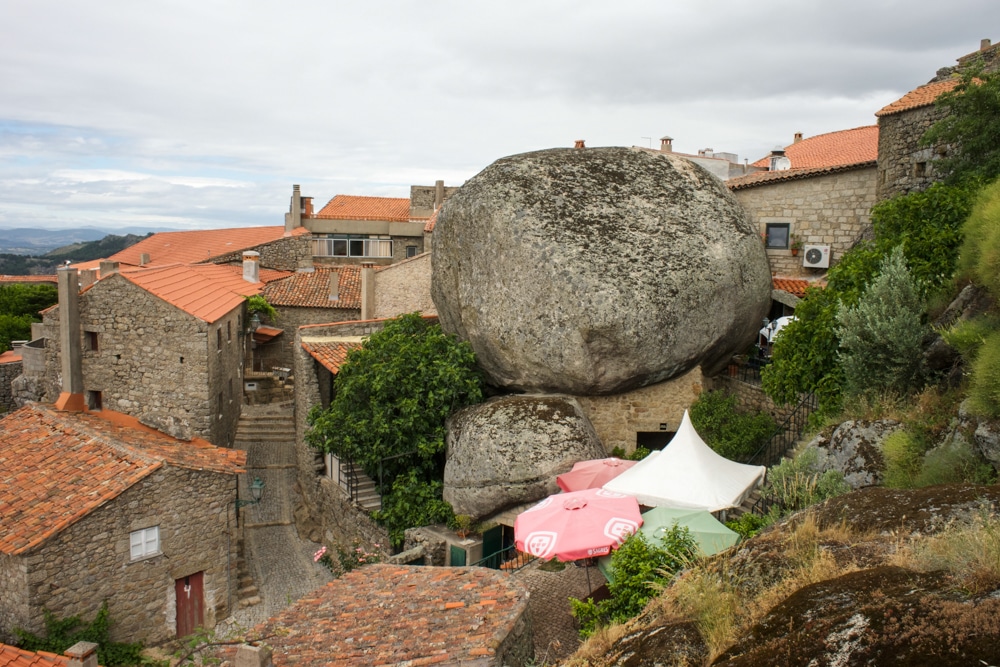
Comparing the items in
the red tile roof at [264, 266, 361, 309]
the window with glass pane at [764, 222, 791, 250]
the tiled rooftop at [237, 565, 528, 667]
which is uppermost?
the window with glass pane at [764, 222, 791, 250]

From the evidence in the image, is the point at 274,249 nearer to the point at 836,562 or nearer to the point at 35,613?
the point at 35,613

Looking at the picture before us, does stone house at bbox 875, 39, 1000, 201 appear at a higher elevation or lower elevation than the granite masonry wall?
higher

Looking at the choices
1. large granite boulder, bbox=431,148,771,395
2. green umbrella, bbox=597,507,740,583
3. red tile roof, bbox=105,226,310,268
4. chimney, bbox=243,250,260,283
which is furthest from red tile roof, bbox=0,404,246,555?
red tile roof, bbox=105,226,310,268

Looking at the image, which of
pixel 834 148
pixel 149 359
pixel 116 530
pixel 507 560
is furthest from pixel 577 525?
pixel 834 148

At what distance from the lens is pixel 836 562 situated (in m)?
5.46

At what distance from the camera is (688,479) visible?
39.5ft

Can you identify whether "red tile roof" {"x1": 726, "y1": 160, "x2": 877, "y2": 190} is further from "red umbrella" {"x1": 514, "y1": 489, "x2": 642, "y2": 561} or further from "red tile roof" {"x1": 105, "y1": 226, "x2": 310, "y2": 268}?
"red tile roof" {"x1": 105, "y1": 226, "x2": 310, "y2": 268}

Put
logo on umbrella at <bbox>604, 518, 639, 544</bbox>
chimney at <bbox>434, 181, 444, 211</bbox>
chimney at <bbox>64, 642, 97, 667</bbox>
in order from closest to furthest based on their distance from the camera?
chimney at <bbox>64, 642, 97, 667</bbox>, logo on umbrella at <bbox>604, 518, 639, 544</bbox>, chimney at <bbox>434, 181, 444, 211</bbox>

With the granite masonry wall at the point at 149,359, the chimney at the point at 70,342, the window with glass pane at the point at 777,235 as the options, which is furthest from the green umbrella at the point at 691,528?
the chimney at the point at 70,342

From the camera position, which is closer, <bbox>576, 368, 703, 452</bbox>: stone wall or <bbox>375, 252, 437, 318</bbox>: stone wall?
<bbox>576, 368, 703, 452</bbox>: stone wall

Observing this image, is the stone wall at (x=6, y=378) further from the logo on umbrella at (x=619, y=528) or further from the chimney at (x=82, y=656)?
the logo on umbrella at (x=619, y=528)

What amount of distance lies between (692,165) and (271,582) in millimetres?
13136

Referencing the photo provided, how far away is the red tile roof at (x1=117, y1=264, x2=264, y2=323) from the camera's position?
58.7ft

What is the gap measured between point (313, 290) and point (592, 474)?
20.2m
